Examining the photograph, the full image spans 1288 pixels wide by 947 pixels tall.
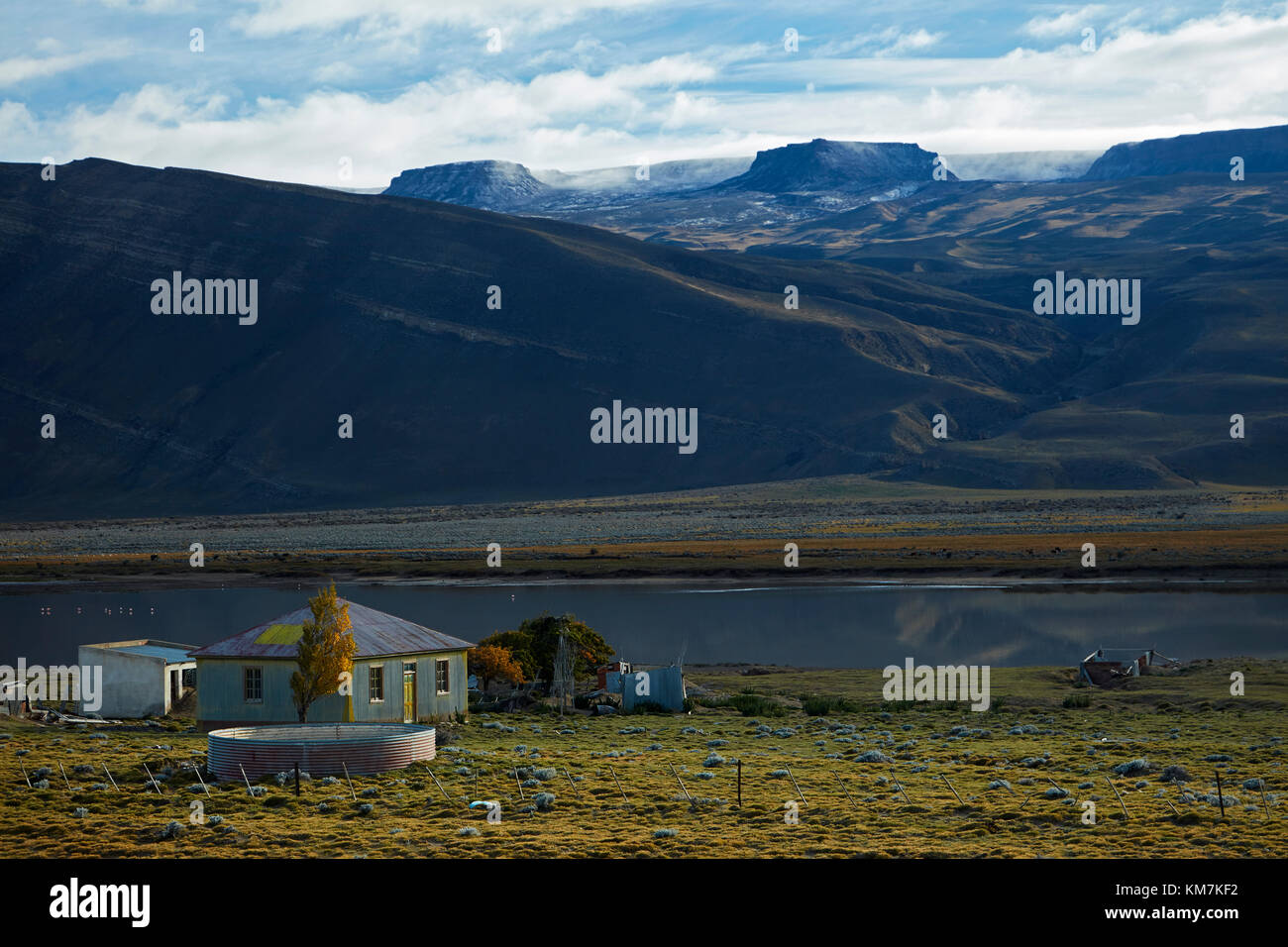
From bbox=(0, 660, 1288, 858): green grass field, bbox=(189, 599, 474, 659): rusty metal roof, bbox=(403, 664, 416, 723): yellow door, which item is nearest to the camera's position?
bbox=(0, 660, 1288, 858): green grass field

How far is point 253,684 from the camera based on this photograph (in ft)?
90.1

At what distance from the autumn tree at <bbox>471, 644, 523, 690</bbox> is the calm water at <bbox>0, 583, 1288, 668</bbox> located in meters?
8.52

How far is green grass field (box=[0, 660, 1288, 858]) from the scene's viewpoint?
661 inches

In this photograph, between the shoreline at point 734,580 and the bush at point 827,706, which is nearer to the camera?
the bush at point 827,706

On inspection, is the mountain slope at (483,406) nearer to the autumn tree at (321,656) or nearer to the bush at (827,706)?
the bush at (827,706)

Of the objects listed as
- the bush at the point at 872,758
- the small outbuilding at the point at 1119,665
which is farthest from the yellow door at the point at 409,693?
the small outbuilding at the point at 1119,665

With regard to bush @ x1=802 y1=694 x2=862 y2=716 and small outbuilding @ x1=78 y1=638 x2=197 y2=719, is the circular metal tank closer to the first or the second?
small outbuilding @ x1=78 y1=638 x2=197 y2=719

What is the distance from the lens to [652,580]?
73562mm

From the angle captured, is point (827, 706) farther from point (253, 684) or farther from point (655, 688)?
point (253, 684)

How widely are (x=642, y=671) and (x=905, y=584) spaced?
36.6 metres

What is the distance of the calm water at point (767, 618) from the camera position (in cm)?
4666

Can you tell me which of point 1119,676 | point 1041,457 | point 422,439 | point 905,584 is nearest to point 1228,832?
point 1119,676

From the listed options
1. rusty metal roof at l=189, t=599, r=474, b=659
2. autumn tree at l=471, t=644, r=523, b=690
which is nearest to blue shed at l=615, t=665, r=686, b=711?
autumn tree at l=471, t=644, r=523, b=690

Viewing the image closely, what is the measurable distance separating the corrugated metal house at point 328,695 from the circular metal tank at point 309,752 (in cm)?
399
